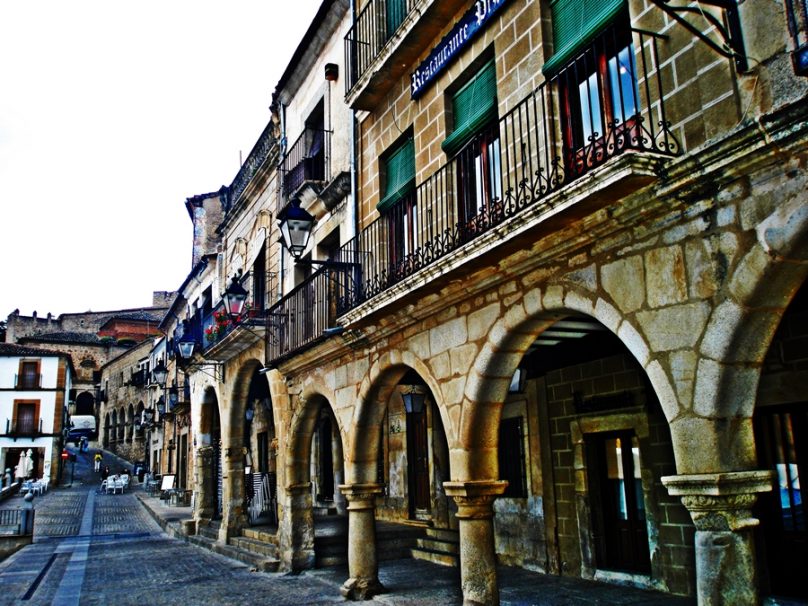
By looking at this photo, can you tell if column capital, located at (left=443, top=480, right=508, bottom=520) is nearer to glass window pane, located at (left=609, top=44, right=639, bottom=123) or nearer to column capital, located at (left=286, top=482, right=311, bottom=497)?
glass window pane, located at (left=609, top=44, right=639, bottom=123)

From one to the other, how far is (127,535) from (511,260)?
16.5 meters

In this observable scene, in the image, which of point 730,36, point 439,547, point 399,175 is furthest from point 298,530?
point 730,36

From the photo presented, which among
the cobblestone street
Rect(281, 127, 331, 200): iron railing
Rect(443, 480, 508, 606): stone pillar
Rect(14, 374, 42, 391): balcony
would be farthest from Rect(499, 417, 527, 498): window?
Rect(14, 374, 42, 391): balcony

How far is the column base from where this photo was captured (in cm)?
942

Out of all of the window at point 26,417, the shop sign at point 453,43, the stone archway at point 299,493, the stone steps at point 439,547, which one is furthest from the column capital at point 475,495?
the window at point 26,417

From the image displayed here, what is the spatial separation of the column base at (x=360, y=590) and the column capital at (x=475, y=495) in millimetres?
2753

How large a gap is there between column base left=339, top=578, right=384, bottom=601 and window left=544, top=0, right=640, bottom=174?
5.95m

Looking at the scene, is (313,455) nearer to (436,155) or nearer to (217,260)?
(217,260)

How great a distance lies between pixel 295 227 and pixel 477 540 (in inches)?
188

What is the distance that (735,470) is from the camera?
4543mm

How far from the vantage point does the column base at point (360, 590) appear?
9.42m

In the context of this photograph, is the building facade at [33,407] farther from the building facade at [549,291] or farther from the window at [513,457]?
the window at [513,457]

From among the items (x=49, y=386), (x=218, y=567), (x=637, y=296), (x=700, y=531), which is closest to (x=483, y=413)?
(x=637, y=296)

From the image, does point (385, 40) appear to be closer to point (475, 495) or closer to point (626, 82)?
Answer: point (626, 82)
